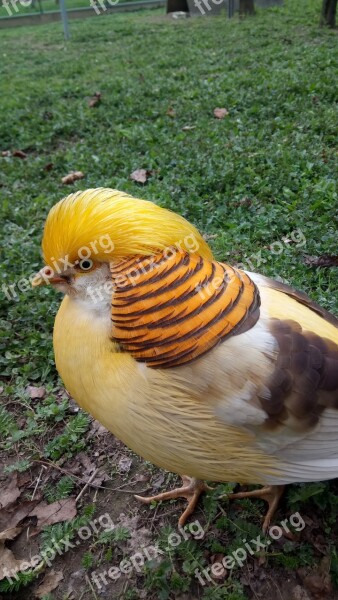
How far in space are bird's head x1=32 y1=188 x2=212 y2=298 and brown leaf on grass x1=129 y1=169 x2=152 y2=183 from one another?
293 centimetres

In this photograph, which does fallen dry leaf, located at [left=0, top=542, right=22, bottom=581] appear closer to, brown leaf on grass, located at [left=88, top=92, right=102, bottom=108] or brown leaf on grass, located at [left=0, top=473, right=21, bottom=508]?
brown leaf on grass, located at [left=0, top=473, right=21, bottom=508]

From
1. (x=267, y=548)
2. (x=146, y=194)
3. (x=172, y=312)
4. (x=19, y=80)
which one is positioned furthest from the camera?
(x=19, y=80)

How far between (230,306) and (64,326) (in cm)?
Result: 62

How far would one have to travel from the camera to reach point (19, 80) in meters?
8.47

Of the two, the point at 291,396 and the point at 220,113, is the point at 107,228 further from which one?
the point at 220,113

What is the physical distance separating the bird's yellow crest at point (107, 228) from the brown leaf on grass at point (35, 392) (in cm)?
144

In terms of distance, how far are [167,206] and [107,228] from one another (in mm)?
2548

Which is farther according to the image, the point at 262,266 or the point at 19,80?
the point at 19,80

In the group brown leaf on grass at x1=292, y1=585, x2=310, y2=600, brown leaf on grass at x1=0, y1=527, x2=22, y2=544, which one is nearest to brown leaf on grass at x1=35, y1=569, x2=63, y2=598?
brown leaf on grass at x1=0, y1=527, x2=22, y2=544

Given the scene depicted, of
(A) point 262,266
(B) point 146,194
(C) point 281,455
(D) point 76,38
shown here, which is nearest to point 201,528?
(C) point 281,455

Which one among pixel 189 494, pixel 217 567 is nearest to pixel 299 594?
pixel 217 567

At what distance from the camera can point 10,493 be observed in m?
2.43

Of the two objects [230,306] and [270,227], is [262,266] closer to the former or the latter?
[270,227]

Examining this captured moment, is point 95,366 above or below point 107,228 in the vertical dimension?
below
